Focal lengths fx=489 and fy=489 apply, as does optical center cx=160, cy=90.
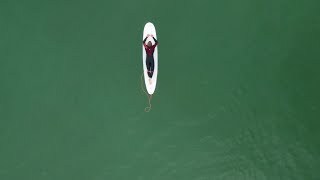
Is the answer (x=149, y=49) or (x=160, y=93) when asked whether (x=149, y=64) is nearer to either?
(x=149, y=49)

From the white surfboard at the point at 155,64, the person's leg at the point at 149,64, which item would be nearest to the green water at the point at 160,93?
the white surfboard at the point at 155,64

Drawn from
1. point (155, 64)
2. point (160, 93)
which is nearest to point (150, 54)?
point (155, 64)

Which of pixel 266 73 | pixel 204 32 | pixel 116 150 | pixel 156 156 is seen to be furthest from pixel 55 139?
pixel 266 73

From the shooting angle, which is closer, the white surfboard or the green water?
the green water

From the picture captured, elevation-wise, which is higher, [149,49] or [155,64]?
[149,49]

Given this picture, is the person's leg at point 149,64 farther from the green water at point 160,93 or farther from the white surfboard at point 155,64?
the green water at point 160,93

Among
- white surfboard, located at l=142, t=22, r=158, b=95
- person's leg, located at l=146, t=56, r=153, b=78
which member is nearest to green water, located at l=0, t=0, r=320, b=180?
white surfboard, located at l=142, t=22, r=158, b=95

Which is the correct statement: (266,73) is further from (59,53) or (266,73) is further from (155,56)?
(59,53)

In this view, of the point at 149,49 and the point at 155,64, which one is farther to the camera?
the point at 155,64

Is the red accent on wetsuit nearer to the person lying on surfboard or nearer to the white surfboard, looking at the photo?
the person lying on surfboard
